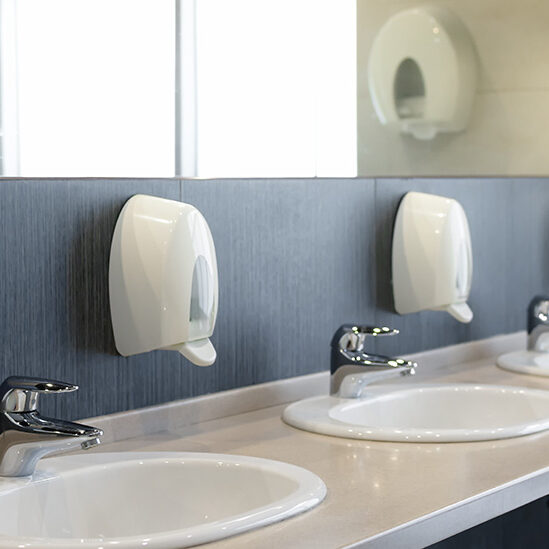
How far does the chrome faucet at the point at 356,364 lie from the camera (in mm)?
1703

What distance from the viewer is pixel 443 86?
2289 mm

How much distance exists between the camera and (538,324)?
216 centimetres

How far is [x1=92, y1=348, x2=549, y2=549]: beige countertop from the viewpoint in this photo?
1.10 metres

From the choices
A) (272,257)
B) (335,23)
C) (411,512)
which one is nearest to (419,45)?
(335,23)

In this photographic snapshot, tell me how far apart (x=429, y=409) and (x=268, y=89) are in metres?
0.61

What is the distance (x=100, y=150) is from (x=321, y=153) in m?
0.52

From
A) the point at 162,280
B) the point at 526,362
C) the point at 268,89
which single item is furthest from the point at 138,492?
the point at 526,362

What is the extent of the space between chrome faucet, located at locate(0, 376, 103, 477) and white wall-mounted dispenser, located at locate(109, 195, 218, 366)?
0.25 m

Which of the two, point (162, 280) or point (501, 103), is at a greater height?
point (501, 103)

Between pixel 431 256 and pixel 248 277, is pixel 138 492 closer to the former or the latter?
pixel 248 277

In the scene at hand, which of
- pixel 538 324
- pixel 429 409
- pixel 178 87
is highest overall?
pixel 178 87

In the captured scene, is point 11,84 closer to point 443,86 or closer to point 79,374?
point 79,374

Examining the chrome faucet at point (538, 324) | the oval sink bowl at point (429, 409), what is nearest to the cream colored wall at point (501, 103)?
the chrome faucet at point (538, 324)

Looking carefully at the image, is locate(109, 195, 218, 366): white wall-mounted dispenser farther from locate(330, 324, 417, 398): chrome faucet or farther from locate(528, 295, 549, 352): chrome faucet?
locate(528, 295, 549, 352): chrome faucet
